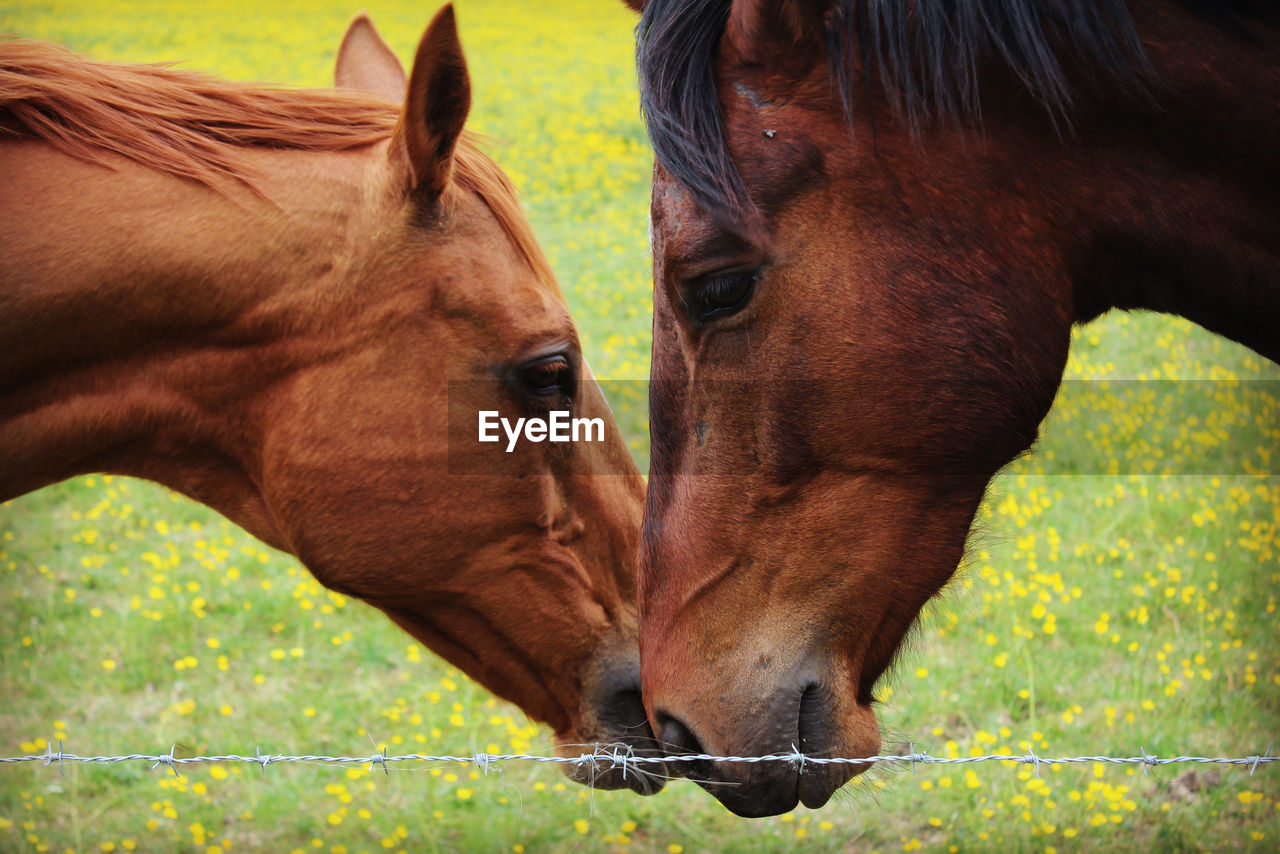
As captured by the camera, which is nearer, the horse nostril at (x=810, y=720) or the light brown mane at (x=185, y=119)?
the horse nostril at (x=810, y=720)

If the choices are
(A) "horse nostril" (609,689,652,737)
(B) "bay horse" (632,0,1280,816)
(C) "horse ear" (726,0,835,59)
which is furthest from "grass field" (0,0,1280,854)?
(C) "horse ear" (726,0,835,59)

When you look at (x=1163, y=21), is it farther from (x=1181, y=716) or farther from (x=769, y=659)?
(x=1181, y=716)

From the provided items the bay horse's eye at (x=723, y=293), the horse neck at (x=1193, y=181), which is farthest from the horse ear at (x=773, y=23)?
the horse neck at (x=1193, y=181)

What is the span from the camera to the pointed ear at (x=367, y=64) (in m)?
3.24

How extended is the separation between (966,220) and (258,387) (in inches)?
64.8

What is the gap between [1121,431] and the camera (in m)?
6.80

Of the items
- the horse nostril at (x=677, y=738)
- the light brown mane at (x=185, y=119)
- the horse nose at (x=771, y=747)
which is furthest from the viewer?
the light brown mane at (x=185, y=119)

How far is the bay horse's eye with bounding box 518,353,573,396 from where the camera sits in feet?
8.28

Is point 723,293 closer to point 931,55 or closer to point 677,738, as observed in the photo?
point 931,55

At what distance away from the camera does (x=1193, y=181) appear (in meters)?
1.83

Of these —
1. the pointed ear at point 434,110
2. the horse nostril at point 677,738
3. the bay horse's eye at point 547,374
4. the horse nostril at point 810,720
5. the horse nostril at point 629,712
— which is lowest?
the horse nostril at point 629,712

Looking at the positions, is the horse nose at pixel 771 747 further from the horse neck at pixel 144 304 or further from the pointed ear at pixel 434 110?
the pointed ear at pixel 434 110

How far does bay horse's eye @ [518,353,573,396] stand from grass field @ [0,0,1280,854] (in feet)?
1.17

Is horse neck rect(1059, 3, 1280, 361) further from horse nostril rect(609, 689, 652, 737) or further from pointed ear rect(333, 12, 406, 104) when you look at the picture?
pointed ear rect(333, 12, 406, 104)
